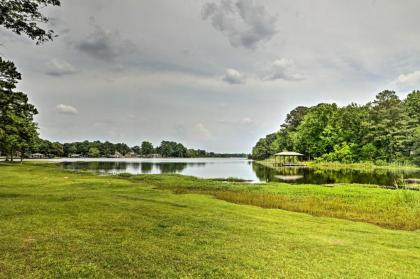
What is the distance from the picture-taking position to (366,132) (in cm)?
8931

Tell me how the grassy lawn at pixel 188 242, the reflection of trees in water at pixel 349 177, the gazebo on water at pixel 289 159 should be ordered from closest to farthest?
the grassy lawn at pixel 188 242 < the reflection of trees in water at pixel 349 177 < the gazebo on water at pixel 289 159

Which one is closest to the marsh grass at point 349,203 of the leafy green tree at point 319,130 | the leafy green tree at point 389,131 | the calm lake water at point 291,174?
the calm lake water at point 291,174

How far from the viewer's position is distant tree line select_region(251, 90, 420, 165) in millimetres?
80688

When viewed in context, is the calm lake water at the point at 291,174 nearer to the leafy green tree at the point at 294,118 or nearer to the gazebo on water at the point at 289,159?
the gazebo on water at the point at 289,159

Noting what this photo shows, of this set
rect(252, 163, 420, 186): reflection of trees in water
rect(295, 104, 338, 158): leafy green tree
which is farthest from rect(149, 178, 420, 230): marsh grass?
rect(295, 104, 338, 158): leafy green tree

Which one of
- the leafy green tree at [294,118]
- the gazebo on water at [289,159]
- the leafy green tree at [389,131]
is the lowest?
the gazebo on water at [289,159]

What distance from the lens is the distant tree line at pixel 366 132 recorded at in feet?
265

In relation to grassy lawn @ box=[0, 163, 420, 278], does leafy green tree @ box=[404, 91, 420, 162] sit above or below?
above

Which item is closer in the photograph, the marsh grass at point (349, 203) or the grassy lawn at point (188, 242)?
the grassy lawn at point (188, 242)

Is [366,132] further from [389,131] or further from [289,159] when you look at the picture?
[289,159]

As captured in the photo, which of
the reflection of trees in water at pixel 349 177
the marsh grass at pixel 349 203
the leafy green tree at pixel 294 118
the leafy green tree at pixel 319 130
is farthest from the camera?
the leafy green tree at pixel 294 118

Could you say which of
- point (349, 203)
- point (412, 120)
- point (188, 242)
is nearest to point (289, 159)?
point (412, 120)

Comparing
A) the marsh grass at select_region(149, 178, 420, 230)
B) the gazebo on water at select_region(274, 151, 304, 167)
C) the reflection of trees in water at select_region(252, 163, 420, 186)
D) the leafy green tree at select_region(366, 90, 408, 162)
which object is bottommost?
the marsh grass at select_region(149, 178, 420, 230)

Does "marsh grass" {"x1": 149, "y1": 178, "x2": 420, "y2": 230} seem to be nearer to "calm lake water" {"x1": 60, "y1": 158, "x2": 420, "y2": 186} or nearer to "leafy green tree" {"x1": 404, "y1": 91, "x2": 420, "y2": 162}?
"calm lake water" {"x1": 60, "y1": 158, "x2": 420, "y2": 186}
